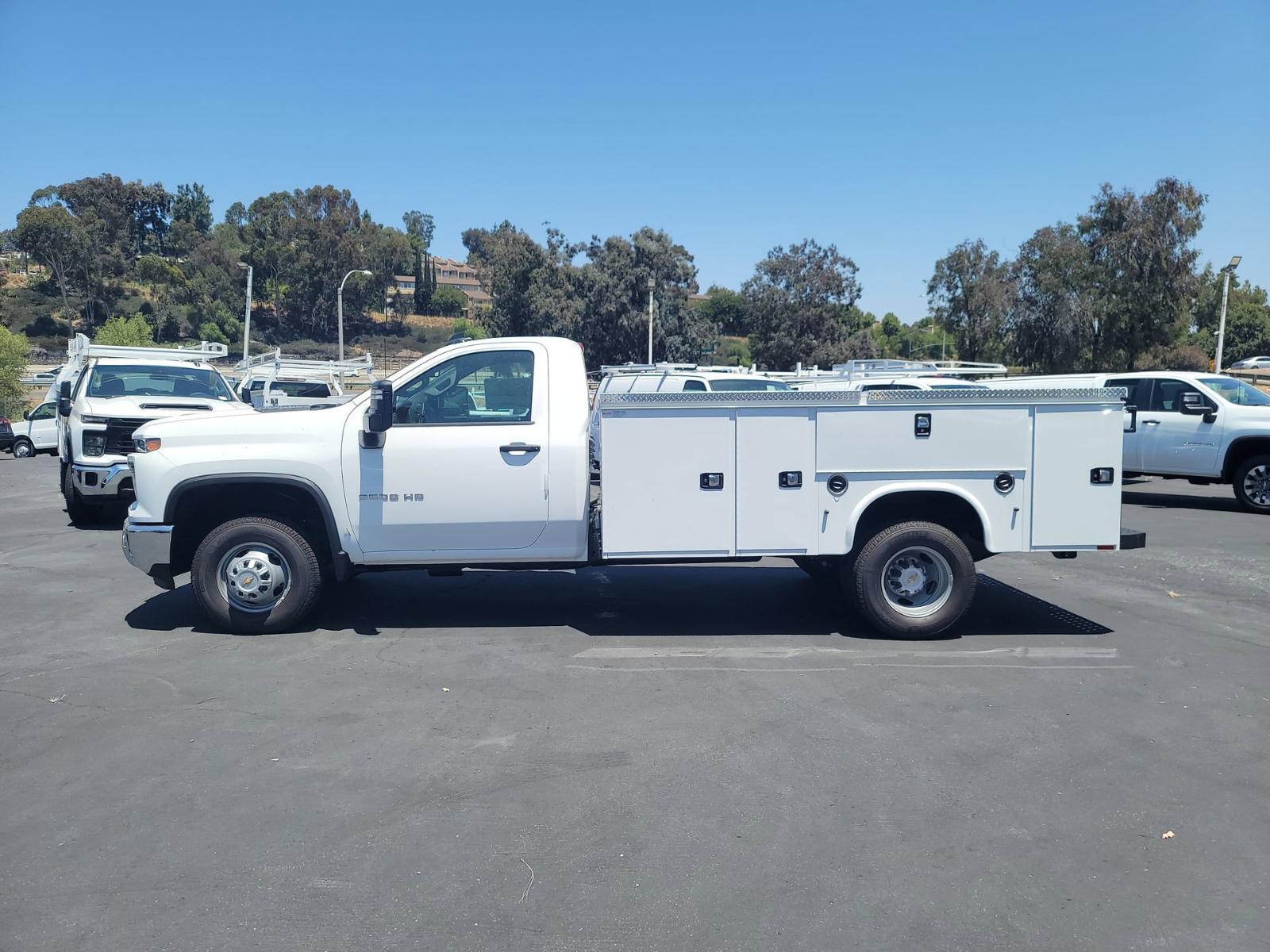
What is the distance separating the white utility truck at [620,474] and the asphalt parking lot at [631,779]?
0.70 meters

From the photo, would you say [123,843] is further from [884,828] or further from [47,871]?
[884,828]

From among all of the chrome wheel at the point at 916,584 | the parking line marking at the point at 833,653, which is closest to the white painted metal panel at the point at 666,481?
the parking line marking at the point at 833,653

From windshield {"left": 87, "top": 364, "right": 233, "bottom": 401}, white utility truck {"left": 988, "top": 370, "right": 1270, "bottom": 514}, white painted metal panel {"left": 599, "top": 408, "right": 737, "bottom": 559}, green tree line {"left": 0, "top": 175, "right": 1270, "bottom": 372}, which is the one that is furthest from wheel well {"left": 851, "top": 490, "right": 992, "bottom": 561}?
green tree line {"left": 0, "top": 175, "right": 1270, "bottom": 372}

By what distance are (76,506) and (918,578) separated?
10.7 meters

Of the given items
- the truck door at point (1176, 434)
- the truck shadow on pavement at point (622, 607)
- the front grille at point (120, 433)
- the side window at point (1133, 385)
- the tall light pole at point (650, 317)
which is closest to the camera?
the truck shadow on pavement at point (622, 607)

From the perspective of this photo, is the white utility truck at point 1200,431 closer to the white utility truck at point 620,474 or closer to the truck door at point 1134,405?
the truck door at point 1134,405

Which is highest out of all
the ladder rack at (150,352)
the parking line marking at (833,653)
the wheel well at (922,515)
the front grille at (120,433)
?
the ladder rack at (150,352)

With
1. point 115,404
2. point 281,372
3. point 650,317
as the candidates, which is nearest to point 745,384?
point 281,372

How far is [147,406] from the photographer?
502 inches

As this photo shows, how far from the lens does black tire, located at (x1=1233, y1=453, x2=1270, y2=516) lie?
1430cm

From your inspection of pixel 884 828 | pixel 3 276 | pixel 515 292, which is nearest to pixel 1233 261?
pixel 884 828

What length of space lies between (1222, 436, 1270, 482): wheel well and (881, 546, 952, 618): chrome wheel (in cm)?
951

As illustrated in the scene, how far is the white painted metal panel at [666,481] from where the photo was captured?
7117 mm

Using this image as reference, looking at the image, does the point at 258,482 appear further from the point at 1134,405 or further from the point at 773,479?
the point at 1134,405
